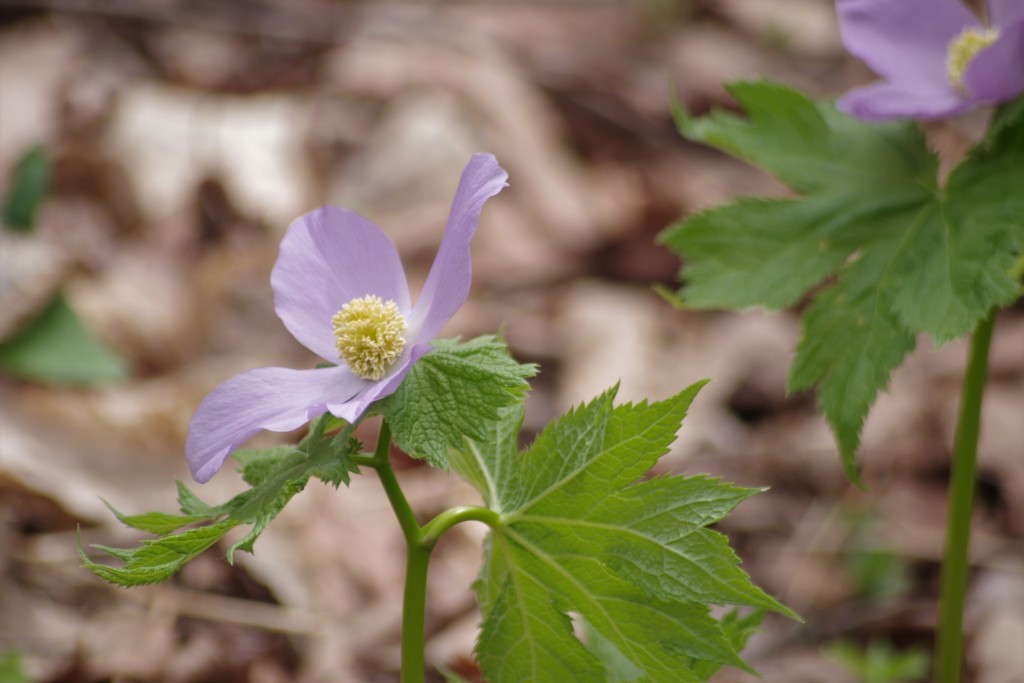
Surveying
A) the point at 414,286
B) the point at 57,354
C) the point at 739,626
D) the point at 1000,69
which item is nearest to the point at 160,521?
the point at 739,626

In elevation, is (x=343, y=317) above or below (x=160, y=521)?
above

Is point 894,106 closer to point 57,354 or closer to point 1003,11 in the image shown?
point 1003,11

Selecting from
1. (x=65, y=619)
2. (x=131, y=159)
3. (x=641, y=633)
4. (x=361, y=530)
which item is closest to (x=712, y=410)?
(x=361, y=530)

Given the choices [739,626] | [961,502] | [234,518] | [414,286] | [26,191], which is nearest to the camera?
[234,518]

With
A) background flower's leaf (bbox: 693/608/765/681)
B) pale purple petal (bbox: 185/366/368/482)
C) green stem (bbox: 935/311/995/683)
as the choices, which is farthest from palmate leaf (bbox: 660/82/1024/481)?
pale purple petal (bbox: 185/366/368/482)

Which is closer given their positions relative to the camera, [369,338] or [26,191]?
[369,338]

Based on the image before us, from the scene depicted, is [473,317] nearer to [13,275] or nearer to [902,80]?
[13,275]

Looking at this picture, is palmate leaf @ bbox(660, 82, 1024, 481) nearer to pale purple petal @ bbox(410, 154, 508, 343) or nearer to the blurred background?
pale purple petal @ bbox(410, 154, 508, 343)
